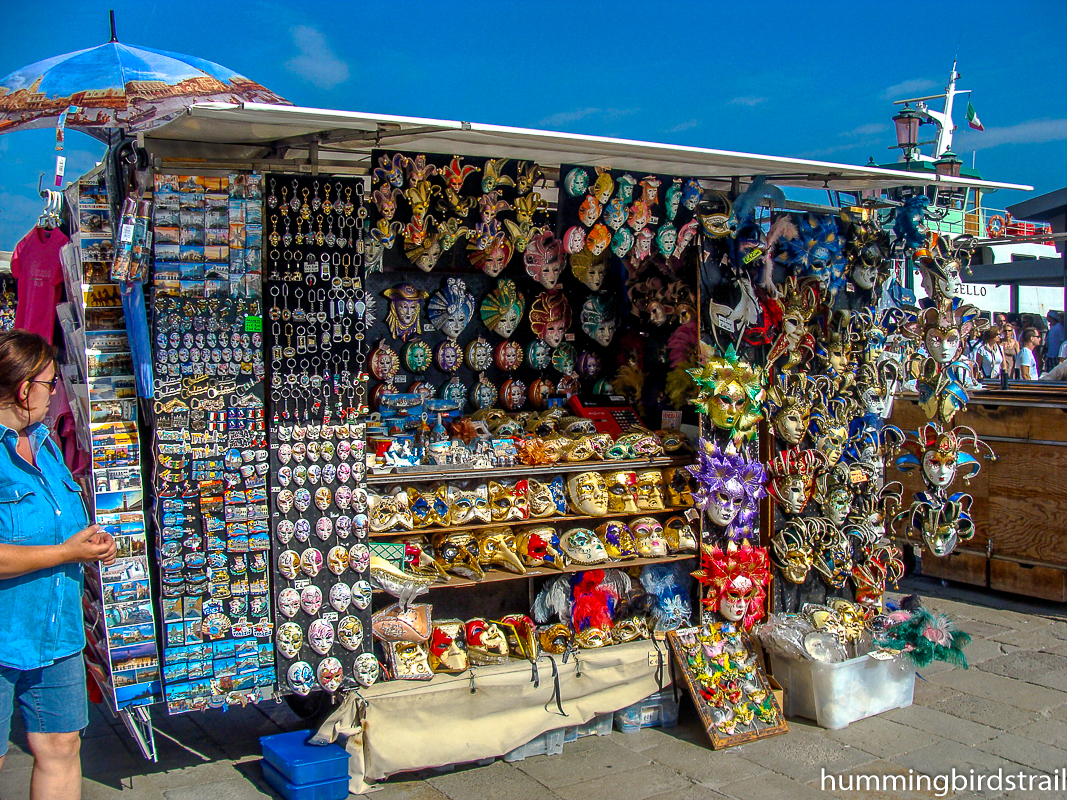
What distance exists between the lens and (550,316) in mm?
4973

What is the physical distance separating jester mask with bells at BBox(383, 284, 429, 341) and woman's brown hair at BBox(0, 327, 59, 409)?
2025 millimetres

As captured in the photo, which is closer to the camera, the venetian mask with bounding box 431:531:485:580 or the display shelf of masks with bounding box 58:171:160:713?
the display shelf of masks with bounding box 58:171:160:713

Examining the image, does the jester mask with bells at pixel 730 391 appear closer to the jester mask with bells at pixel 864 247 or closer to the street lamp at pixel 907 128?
the jester mask with bells at pixel 864 247

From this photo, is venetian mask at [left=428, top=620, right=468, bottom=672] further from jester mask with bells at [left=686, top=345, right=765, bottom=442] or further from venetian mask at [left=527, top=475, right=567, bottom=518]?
jester mask with bells at [left=686, top=345, right=765, bottom=442]

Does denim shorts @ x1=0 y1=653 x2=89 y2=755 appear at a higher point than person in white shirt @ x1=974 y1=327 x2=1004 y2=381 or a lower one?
lower

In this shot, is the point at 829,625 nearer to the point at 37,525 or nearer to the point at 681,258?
the point at 681,258

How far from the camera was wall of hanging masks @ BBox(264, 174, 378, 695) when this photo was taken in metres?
3.51

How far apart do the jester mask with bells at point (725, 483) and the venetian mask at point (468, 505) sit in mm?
1025

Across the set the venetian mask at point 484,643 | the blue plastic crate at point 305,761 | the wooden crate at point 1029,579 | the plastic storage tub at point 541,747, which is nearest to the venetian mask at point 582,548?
the venetian mask at point 484,643

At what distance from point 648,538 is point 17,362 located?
9.25 feet

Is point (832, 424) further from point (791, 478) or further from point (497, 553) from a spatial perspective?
point (497, 553)

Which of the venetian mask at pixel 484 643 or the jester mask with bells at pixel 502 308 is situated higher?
the jester mask with bells at pixel 502 308

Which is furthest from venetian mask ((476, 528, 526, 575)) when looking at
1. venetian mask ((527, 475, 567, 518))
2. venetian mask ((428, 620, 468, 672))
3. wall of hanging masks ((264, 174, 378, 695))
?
wall of hanging masks ((264, 174, 378, 695))

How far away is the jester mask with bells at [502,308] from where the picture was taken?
4836 millimetres
